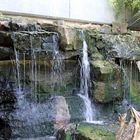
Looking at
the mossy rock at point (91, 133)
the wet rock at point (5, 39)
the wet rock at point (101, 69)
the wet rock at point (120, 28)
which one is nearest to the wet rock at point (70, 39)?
the wet rock at point (101, 69)

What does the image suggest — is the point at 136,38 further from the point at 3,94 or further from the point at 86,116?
the point at 3,94

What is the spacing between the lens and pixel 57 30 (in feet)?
28.4

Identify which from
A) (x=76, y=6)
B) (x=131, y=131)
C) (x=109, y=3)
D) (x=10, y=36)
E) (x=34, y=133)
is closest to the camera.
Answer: (x=131, y=131)

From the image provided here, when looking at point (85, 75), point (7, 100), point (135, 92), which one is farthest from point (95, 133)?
point (135, 92)

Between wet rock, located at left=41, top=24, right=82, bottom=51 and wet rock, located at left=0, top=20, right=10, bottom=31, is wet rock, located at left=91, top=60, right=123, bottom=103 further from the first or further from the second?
wet rock, located at left=0, top=20, right=10, bottom=31

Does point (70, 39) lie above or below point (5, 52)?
above

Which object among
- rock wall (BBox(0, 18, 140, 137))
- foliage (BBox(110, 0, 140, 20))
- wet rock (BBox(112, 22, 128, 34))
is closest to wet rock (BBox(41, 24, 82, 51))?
rock wall (BBox(0, 18, 140, 137))

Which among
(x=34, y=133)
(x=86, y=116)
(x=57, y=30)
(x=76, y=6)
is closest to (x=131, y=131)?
(x=34, y=133)

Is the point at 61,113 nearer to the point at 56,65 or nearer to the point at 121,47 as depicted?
the point at 56,65

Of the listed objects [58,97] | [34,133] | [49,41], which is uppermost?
[49,41]

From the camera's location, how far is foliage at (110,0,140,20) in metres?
13.3

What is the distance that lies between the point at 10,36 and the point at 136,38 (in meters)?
3.79

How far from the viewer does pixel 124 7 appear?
13.5 metres

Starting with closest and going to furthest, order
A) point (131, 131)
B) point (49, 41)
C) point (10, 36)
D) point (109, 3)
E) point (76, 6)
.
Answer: point (131, 131) → point (10, 36) → point (49, 41) → point (76, 6) → point (109, 3)
